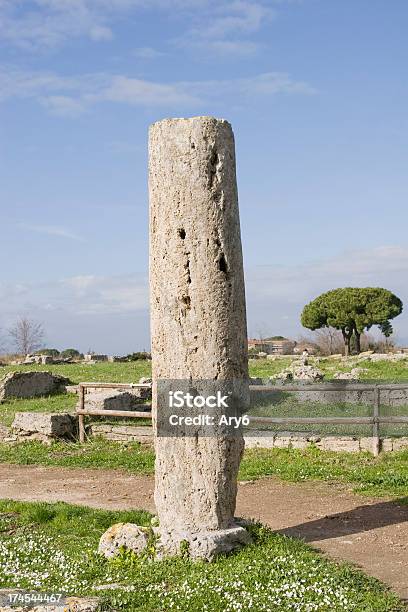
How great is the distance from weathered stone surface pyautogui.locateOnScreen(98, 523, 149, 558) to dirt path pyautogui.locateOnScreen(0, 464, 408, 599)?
1.98 meters

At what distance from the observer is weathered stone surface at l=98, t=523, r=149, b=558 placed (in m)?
8.04

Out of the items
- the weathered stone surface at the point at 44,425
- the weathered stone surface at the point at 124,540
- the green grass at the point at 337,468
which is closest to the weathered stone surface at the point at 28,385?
the weathered stone surface at the point at 44,425

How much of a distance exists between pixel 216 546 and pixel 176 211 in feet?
11.3

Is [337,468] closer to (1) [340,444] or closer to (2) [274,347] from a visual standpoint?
(1) [340,444]

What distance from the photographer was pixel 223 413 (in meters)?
7.98

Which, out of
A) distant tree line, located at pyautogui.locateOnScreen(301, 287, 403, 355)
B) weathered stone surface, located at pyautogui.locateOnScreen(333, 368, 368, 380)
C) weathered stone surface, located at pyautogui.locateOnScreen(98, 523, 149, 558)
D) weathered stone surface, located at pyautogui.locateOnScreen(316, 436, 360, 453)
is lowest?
weathered stone surface, located at pyautogui.locateOnScreen(98, 523, 149, 558)

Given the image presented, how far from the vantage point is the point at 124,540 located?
320 inches

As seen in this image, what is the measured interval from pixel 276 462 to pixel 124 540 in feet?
20.4

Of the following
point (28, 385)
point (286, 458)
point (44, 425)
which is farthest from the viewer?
point (28, 385)

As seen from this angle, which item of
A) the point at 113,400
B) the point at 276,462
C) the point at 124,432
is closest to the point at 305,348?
the point at 113,400

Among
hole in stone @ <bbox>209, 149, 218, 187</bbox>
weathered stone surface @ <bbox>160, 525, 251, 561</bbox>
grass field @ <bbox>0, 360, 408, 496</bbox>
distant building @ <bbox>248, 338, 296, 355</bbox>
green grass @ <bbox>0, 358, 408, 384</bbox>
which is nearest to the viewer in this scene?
weathered stone surface @ <bbox>160, 525, 251, 561</bbox>

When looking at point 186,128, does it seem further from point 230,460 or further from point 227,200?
point 230,460

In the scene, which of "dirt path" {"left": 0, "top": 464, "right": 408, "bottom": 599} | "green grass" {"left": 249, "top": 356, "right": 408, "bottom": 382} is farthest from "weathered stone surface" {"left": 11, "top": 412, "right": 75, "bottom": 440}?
"green grass" {"left": 249, "top": 356, "right": 408, "bottom": 382}

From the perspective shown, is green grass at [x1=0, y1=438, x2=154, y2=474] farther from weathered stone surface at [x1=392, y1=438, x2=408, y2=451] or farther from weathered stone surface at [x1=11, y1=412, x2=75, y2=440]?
weathered stone surface at [x1=392, y1=438, x2=408, y2=451]
